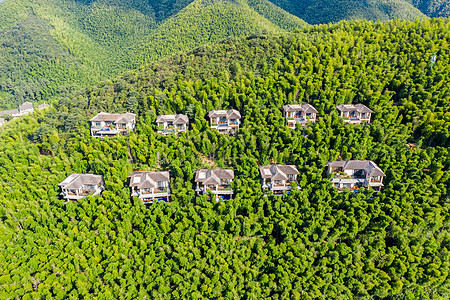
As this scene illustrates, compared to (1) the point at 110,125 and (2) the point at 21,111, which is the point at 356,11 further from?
(2) the point at 21,111

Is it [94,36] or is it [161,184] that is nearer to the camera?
[161,184]

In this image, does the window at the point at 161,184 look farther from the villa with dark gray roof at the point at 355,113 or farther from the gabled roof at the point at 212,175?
the villa with dark gray roof at the point at 355,113

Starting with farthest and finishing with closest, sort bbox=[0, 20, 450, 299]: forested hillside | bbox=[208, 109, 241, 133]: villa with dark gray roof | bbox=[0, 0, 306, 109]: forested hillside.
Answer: bbox=[0, 0, 306, 109]: forested hillside
bbox=[208, 109, 241, 133]: villa with dark gray roof
bbox=[0, 20, 450, 299]: forested hillside

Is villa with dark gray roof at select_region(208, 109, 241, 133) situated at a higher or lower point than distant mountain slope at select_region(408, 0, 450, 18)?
lower

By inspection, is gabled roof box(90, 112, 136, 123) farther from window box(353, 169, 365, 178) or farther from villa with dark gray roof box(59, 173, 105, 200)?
window box(353, 169, 365, 178)

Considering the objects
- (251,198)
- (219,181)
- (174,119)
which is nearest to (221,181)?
(219,181)

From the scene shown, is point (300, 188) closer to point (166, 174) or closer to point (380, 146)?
point (380, 146)

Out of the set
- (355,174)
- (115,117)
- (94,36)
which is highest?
(94,36)

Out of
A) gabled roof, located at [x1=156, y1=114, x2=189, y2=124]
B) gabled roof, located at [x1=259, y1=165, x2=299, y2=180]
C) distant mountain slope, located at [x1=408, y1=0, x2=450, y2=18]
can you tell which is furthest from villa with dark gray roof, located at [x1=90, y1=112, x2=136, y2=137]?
distant mountain slope, located at [x1=408, y1=0, x2=450, y2=18]
